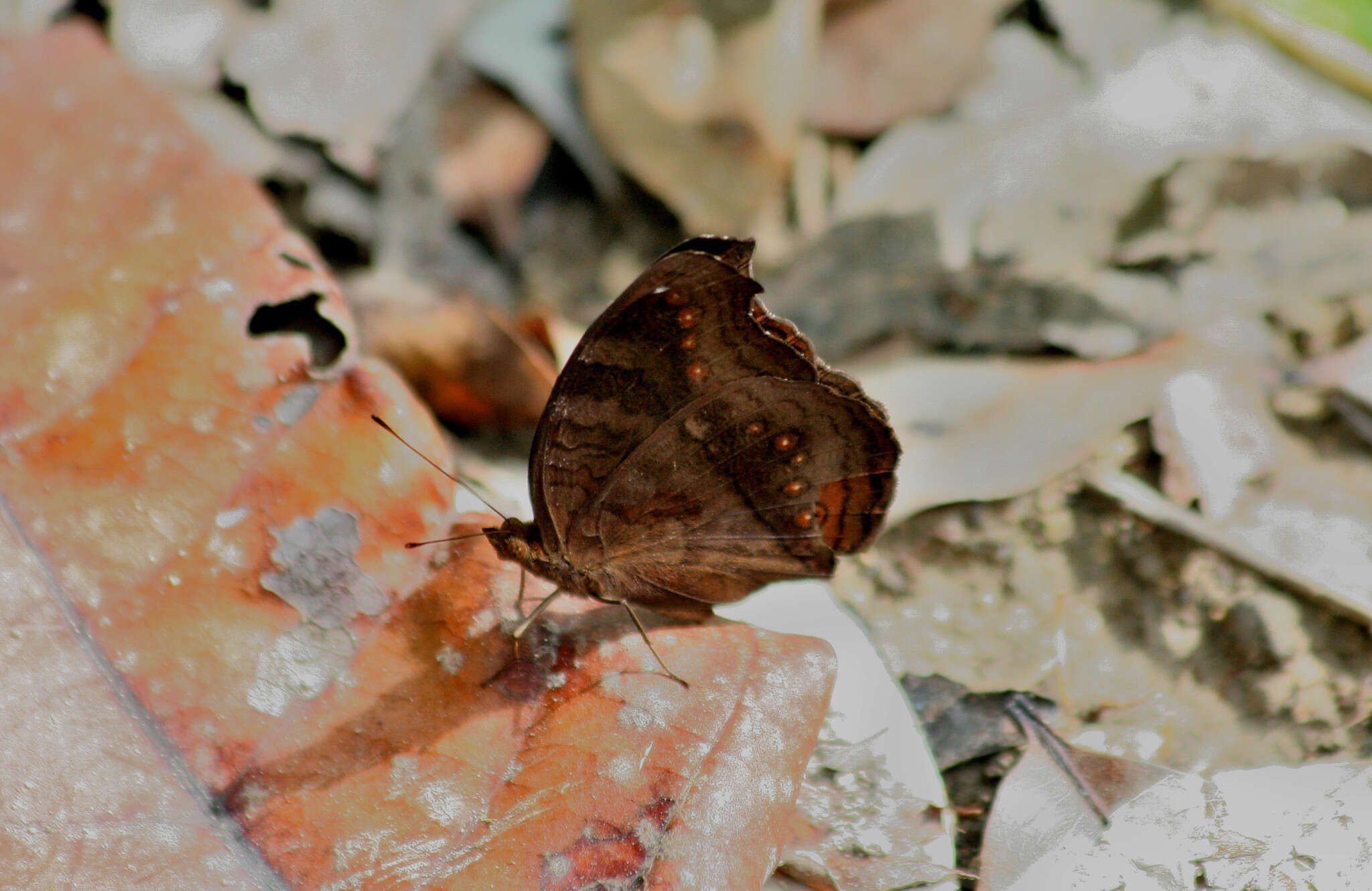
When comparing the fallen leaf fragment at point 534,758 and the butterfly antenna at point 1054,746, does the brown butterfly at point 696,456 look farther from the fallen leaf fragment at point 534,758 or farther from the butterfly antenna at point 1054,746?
the butterfly antenna at point 1054,746

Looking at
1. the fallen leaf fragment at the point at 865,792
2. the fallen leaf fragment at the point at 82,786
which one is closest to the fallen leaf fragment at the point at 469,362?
the fallen leaf fragment at the point at 865,792

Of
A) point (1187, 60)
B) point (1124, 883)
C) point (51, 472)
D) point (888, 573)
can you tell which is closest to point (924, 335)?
point (888, 573)

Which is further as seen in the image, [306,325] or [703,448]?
[306,325]

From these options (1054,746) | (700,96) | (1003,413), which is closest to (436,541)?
(1054,746)

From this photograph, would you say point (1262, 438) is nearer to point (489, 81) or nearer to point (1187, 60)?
point (1187, 60)

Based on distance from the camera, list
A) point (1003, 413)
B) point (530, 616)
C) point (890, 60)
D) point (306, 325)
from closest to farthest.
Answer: point (530, 616) < point (306, 325) < point (1003, 413) < point (890, 60)

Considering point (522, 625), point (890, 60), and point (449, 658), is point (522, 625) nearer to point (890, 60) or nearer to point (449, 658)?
point (449, 658)

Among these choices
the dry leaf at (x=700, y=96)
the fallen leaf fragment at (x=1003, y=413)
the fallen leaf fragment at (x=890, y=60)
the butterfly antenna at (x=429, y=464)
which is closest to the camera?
the butterfly antenna at (x=429, y=464)

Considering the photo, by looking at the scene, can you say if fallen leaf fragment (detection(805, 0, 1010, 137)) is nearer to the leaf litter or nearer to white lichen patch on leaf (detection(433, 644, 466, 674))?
the leaf litter
